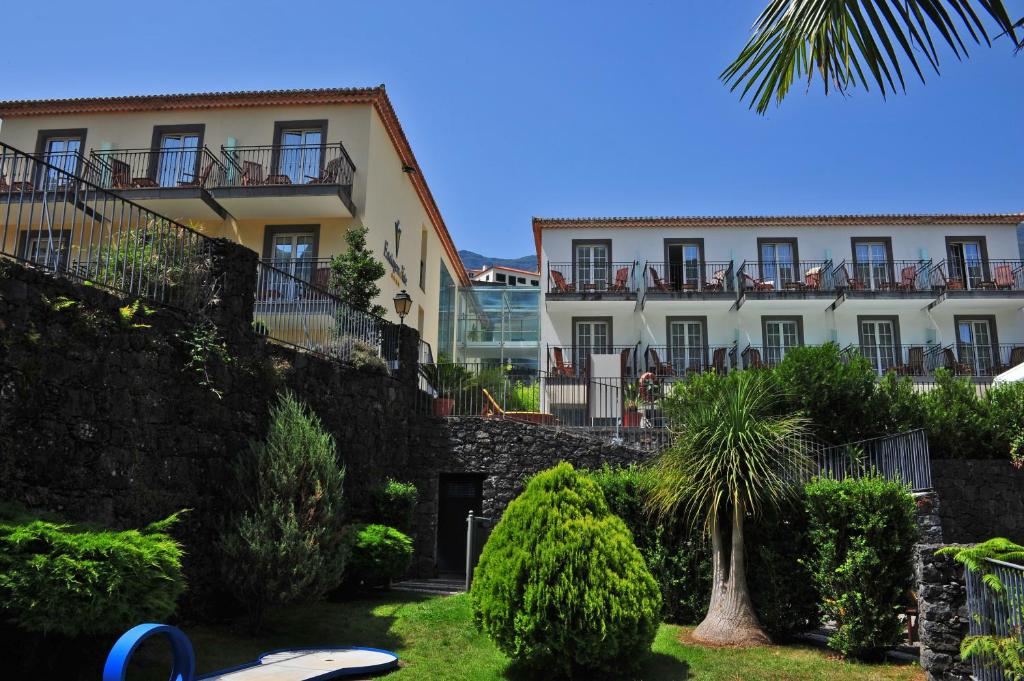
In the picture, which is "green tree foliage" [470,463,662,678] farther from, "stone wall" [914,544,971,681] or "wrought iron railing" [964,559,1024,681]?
"wrought iron railing" [964,559,1024,681]

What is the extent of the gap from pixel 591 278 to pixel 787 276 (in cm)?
638

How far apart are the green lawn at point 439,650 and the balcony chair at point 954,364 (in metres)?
17.7

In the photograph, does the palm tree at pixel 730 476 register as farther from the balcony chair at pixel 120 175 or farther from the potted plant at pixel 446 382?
the balcony chair at pixel 120 175

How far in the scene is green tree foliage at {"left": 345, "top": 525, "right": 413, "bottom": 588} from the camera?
10391mm

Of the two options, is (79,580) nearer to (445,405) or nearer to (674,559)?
(674,559)

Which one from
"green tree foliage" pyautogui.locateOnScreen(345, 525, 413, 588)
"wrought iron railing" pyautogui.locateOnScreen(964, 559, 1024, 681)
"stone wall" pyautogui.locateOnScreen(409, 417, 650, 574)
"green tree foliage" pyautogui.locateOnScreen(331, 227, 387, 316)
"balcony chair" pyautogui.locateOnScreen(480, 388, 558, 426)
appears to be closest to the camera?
"wrought iron railing" pyautogui.locateOnScreen(964, 559, 1024, 681)

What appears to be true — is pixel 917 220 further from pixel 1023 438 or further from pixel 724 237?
pixel 1023 438

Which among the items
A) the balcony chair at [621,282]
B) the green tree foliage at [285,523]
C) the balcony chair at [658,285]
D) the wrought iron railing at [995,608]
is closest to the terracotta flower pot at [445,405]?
the green tree foliage at [285,523]

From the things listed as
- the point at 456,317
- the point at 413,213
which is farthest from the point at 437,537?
the point at 456,317

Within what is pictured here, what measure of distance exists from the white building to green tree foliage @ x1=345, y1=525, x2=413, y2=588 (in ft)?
46.1

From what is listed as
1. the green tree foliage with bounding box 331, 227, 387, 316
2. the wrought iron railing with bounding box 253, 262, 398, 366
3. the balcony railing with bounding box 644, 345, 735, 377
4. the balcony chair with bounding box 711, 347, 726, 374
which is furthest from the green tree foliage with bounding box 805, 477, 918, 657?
the balcony chair with bounding box 711, 347, 726, 374

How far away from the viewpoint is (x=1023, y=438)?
51.3 ft

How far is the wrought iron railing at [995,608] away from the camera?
5863 mm

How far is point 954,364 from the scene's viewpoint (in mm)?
Result: 23797
